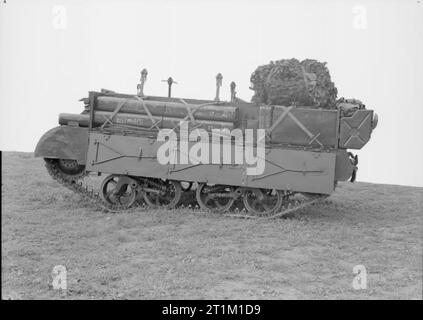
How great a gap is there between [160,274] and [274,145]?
18.0 feet

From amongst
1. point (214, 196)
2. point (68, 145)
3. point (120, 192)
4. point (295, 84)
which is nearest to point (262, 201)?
point (214, 196)

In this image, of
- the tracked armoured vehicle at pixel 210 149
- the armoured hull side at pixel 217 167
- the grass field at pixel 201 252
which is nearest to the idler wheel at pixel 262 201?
the tracked armoured vehicle at pixel 210 149

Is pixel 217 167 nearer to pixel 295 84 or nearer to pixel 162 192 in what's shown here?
pixel 162 192

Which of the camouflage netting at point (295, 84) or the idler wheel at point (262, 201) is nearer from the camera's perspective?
the idler wheel at point (262, 201)

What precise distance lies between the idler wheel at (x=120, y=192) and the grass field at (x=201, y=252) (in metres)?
0.62

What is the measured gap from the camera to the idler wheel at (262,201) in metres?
14.3

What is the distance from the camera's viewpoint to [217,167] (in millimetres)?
14312

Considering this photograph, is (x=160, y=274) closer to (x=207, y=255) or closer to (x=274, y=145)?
(x=207, y=255)

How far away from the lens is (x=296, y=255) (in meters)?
11.2

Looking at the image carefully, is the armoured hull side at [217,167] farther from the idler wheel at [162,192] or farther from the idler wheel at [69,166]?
the idler wheel at [69,166]

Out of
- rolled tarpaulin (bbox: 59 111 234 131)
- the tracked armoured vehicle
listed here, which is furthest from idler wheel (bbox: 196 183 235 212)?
rolled tarpaulin (bbox: 59 111 234 131)

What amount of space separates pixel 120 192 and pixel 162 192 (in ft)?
3.57

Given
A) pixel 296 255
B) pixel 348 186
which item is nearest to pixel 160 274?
pixel 296 255

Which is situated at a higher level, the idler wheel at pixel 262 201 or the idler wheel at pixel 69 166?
the idler wheel at pixel 69 166
